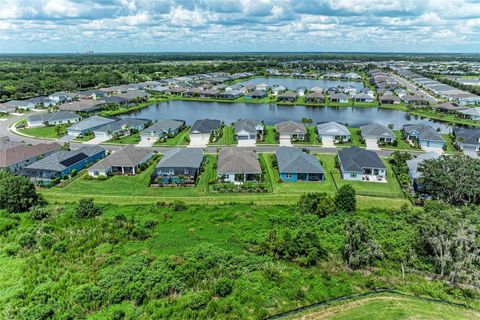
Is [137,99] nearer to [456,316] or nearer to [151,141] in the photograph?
[151,141]

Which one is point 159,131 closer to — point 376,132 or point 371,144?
point 371,144

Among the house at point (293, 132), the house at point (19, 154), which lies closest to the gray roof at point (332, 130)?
the house at point (293, 132)

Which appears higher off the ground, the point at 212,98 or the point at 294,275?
the point at 212,98

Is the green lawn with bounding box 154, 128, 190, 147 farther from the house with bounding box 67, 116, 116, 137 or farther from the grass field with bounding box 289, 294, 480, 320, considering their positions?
the grass field with bounding box 289, 294, 480, 320

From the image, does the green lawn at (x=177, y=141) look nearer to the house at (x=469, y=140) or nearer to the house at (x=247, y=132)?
the house at (x=247, y=132)

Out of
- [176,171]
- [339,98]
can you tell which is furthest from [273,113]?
[176,171]

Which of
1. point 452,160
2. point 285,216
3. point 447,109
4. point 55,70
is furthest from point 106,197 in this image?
point 55,70

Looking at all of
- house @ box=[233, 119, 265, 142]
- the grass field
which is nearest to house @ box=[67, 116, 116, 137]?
house @ box=[233, 119, 265, 142]
